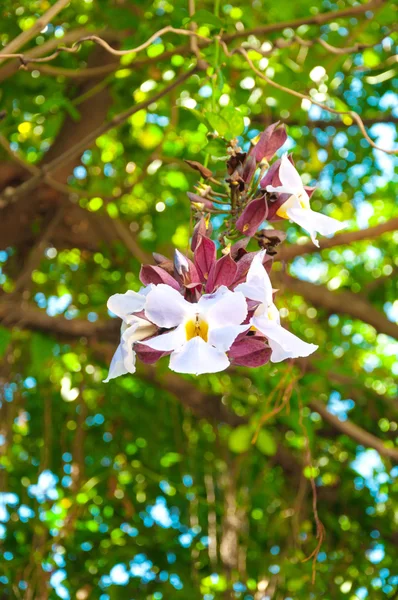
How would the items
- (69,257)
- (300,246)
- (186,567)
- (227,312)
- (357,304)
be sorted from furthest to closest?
(69,257) < (357,304) < (186,567) < (300,246) < (227,312)

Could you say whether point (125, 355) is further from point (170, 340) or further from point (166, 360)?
point (166, 360)

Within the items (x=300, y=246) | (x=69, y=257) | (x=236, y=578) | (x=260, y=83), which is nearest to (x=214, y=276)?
(x=300, y=246)

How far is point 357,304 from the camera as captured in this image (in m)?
2.58

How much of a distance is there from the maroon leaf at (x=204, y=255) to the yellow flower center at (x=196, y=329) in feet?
0.28

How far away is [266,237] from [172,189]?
62.1 inches

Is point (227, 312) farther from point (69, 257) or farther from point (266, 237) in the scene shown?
point (69, 257)

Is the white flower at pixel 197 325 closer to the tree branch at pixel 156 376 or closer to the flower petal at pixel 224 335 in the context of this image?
the flower petal at pixel 224 335

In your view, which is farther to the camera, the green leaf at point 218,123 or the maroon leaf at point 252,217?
the green leaf at point 218,123

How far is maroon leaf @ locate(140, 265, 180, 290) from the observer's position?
26.6 inches

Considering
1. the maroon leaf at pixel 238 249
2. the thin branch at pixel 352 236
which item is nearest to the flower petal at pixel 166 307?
the maroon leaf at pixel 238 249

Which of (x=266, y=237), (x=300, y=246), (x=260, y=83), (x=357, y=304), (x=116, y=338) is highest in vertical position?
(x=266, y=237)

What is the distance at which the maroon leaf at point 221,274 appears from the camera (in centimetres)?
67

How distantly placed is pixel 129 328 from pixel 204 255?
0.10 metres

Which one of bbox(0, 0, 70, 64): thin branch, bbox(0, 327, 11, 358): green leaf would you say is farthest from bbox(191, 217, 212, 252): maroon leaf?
bbox(0, 327, 11, 358): green leaf
